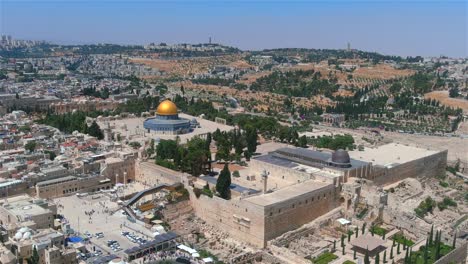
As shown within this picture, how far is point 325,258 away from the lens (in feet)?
77.2

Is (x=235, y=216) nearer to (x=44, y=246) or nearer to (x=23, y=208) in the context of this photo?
(x=44, y=246)

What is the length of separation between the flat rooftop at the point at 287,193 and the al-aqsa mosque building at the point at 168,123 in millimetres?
18696

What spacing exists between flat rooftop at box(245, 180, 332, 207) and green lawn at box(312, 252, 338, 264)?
11.3 ft

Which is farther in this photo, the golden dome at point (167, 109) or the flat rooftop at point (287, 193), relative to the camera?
the golden dome at point (167, 109)

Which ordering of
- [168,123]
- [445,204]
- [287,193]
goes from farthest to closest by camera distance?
[168,123] < [445,204] < [287,193]

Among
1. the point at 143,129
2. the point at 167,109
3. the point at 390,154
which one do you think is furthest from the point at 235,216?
the point at 143,129

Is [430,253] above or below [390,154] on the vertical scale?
below

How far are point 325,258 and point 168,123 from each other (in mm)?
24879

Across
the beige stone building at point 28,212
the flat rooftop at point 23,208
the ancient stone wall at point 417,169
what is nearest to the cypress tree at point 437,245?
the ancient stone wall at point 417,169

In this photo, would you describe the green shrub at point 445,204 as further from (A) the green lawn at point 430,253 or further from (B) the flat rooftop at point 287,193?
(B) the flat rooftop at point 287,193

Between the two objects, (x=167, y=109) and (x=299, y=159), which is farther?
(x=167, y=109)

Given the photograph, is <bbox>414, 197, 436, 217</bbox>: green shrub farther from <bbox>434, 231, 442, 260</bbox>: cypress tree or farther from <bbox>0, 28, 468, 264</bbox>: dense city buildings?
<bbox>434, 231, 442, 260</bbox>: cypress tree

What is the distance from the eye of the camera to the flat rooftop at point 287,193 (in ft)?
83.5

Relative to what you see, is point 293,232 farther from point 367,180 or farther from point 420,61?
point 420,61
